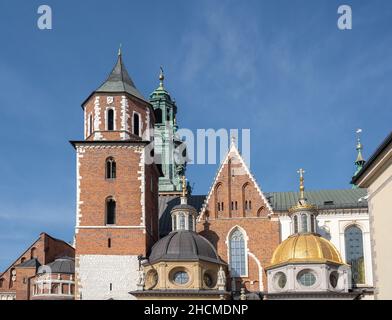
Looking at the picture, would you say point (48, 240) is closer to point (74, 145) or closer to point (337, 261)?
point (74, 145)

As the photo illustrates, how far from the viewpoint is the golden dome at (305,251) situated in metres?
36.5

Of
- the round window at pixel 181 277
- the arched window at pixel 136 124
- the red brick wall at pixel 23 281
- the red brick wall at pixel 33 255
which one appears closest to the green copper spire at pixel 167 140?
the red brick wall at pixel 33 255

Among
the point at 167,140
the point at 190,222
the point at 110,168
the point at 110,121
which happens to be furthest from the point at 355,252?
the point at 167,140

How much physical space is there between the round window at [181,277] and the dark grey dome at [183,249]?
806mm

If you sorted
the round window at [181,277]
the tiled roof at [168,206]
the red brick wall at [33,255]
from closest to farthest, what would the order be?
the round window at [181,277] < the tiled roof at [168,206] < the red brick wall at [33,255]

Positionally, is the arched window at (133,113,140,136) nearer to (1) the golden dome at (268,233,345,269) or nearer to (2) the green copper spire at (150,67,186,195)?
(1) the golden dome at (268,233,345,269)

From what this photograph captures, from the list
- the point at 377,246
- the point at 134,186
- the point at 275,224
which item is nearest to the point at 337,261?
the point at 275,224

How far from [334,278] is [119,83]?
649 inches

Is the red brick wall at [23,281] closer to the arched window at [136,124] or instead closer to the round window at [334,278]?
the arched window at [136,124]

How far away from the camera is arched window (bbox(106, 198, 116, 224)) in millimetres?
37062

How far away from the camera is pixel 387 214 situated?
1612 centimetres
